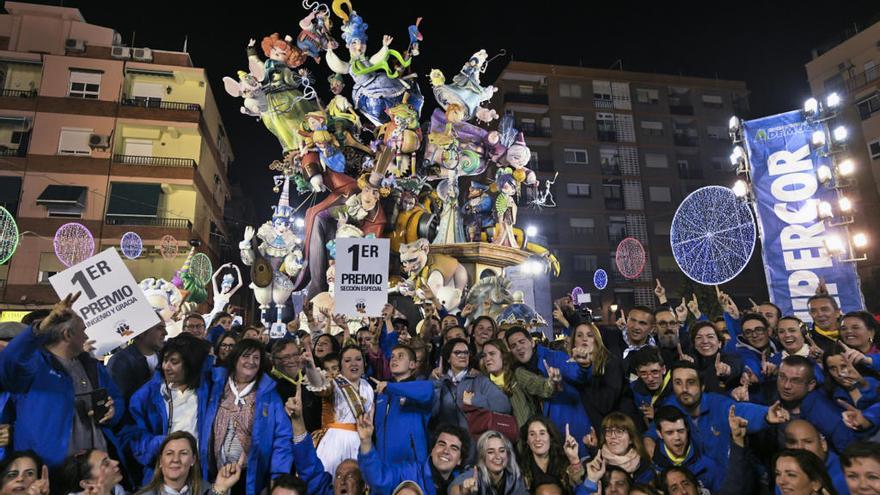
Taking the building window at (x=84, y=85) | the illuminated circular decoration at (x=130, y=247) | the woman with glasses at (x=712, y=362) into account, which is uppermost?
the building window at (x=84, y=85)

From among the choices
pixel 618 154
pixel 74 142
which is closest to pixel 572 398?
pixel 74 142

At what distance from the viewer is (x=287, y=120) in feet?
55.5

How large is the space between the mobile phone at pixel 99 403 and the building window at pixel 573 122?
3945cm

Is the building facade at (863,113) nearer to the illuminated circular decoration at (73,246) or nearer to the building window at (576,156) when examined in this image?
the building window at (576,156)

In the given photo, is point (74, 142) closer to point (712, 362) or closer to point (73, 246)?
point (73, 246)

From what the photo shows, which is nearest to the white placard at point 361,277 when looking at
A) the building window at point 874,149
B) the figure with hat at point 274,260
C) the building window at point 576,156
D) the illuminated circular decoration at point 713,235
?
the illuminated circular decoration at point 713,235

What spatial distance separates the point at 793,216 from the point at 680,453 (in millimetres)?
10247

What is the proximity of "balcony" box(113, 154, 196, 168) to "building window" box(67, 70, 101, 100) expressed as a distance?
341 cm

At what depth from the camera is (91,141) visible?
86.4 feet

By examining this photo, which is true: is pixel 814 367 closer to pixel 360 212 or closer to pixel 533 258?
pixel 360 212

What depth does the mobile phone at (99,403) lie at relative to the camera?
414cm

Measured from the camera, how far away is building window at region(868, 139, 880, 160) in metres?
27.8

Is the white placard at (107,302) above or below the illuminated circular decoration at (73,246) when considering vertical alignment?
below

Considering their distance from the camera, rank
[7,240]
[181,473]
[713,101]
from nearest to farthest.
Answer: [181,473] → [7,240] → [713,101]
